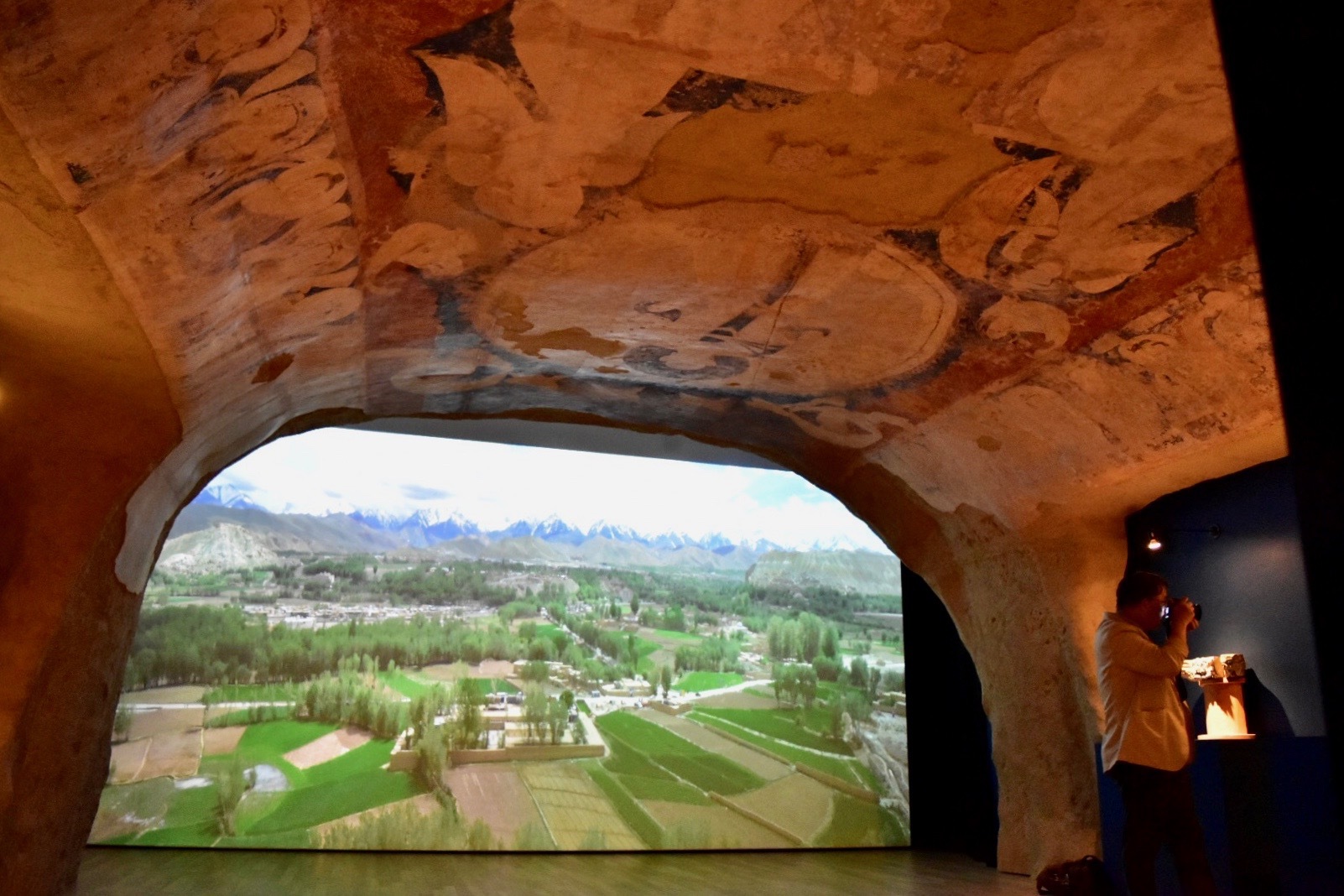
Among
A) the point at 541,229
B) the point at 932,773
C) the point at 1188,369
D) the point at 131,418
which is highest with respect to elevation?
the point at 541,229

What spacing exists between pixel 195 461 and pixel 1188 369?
18.9 ft

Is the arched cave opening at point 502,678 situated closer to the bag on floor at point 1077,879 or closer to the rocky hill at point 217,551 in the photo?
the rocky hill at point 217,551

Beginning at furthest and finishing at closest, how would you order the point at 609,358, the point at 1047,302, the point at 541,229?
the point at 609,358
the point at 1047,302
the point at 541,229

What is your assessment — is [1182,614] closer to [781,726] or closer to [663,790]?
[663,790]

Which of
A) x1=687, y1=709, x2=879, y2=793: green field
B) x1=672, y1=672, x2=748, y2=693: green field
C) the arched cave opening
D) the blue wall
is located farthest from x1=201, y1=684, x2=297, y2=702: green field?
the blue wall

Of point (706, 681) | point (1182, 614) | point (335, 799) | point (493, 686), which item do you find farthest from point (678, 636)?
point (1182, 614)

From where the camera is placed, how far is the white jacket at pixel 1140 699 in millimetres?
4152

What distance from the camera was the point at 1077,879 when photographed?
20.9 ft

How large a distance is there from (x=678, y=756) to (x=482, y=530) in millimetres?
3177

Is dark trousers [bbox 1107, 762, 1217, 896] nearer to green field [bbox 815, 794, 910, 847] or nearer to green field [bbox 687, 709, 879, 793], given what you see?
green field [bbox 815, 794, 910, 847]

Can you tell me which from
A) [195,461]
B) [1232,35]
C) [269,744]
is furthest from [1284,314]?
[269,744]

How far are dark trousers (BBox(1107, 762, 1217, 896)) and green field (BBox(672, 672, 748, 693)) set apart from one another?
21.8 ft

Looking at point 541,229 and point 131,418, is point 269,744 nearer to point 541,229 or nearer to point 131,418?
point 131,418

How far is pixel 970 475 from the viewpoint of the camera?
7.37 metres
